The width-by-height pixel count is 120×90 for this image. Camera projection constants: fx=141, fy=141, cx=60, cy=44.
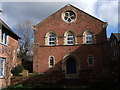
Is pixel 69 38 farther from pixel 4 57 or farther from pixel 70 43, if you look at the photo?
pixel 4 57

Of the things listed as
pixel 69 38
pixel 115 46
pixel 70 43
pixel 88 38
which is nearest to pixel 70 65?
pixel 70 43

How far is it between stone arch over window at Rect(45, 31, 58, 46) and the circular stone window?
10.8ft

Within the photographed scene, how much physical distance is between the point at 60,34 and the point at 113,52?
22.1 metres

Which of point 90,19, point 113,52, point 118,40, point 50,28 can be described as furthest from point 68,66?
point 113,52

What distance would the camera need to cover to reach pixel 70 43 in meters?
24.3

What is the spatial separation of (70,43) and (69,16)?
4.83 metres

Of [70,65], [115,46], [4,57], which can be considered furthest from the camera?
[115,46]

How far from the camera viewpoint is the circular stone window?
977 inches

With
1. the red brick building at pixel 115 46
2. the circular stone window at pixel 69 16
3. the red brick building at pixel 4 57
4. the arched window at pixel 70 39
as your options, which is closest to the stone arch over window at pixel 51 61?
the arched window at pixel 70 39

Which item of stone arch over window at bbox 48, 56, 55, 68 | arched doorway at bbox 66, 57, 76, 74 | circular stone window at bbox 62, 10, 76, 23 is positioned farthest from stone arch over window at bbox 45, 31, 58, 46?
arched doorway at bbox 66, 57, 76, 74

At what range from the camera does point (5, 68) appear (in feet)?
56.4

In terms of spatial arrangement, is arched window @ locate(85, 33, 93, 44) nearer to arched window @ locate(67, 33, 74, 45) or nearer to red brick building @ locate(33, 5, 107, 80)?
red brick building @ locate(33, 5, 107, 80)

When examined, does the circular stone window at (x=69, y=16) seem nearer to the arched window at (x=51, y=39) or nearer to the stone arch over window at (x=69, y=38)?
the stone arch over window at (x=69, y=38)

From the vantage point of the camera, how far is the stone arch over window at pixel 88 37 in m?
23.8
